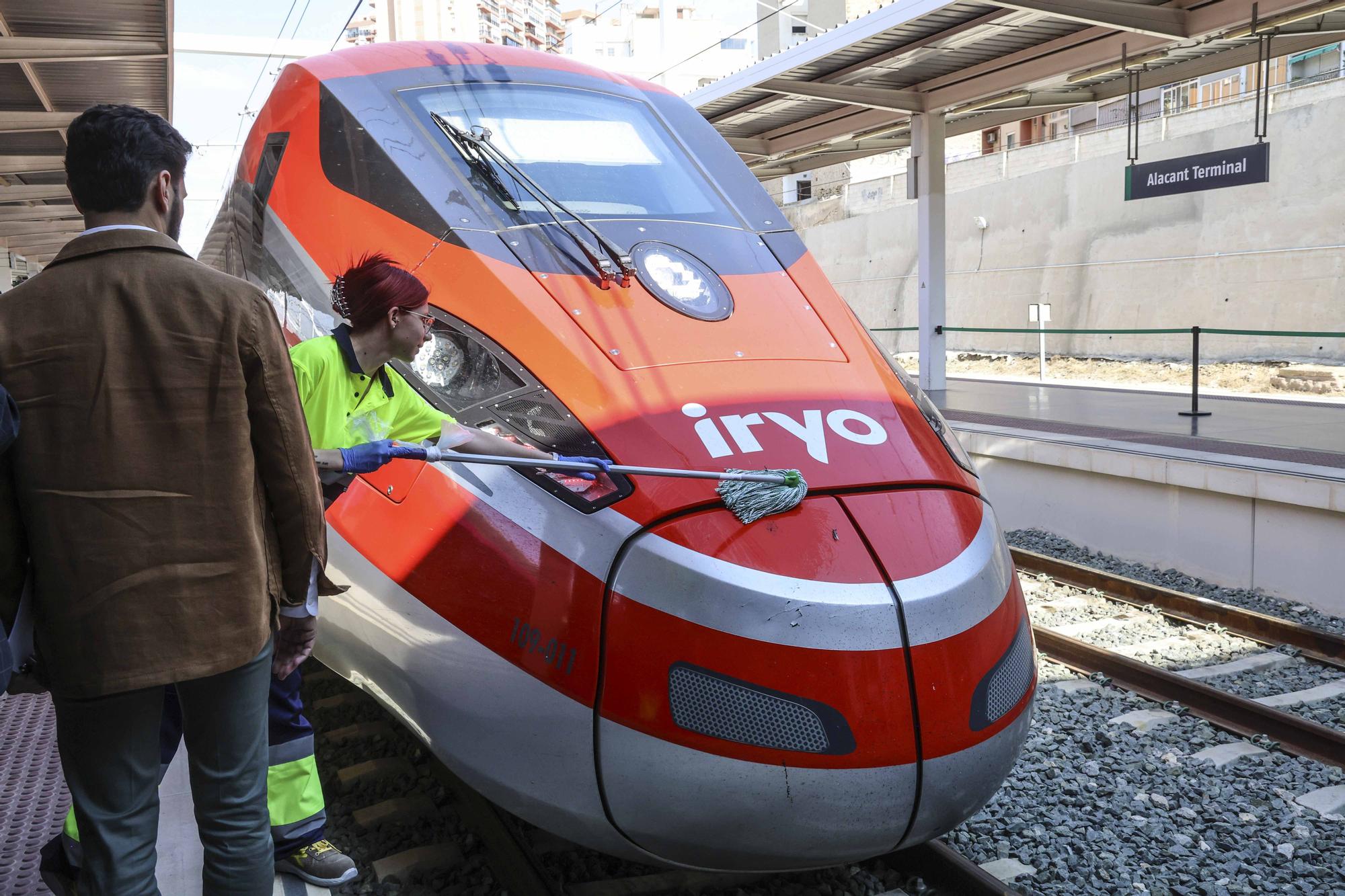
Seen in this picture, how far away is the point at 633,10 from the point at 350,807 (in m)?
77.4

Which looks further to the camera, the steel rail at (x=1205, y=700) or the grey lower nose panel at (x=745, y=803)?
the steel rail at (x=1205, y=700)

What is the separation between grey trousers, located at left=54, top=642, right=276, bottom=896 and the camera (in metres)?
2.03

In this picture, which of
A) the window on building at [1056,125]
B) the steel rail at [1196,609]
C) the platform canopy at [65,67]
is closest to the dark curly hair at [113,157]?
the steel rail at [1196,609]

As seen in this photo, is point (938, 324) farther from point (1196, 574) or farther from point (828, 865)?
point (828, 865)

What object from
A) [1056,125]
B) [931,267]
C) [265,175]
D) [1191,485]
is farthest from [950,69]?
[1056,125]

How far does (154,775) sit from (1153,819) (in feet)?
9.84

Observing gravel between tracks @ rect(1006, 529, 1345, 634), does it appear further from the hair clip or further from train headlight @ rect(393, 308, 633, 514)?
the hair clip

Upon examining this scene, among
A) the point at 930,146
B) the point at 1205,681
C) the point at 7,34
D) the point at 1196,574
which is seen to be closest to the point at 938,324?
the point at 930,146

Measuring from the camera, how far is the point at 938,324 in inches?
487

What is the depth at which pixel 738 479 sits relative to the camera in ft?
8.18

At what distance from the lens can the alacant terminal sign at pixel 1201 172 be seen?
31.0ft

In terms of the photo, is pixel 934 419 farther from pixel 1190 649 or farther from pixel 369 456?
pixel 1190 649

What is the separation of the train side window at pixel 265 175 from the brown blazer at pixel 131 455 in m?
1.85

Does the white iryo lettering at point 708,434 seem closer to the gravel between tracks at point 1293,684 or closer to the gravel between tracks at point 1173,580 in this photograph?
the gravel between tracks at point 1293,684
